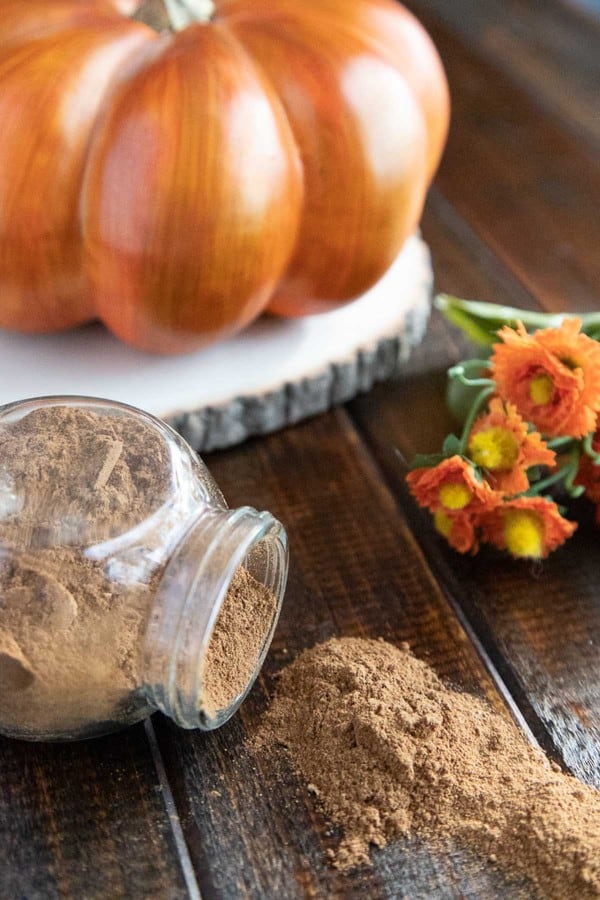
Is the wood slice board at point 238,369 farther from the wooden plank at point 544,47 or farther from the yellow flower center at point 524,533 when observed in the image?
the wooden plank at point 544,47

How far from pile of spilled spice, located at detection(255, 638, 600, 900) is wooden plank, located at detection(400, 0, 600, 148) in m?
0.82

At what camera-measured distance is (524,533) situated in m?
0.68

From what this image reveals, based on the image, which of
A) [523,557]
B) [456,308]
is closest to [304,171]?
[456,308]

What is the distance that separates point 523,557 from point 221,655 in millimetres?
243

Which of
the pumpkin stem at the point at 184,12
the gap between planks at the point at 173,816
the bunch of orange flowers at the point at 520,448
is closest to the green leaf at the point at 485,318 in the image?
the bunch of orange flowers at the point at 520,448

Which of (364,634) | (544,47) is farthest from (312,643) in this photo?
(544,47)

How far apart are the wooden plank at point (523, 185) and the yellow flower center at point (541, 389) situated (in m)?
0.29

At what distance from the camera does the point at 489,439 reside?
663 mm

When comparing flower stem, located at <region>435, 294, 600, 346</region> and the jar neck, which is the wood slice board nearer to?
flower stem, located at <region>435, 294, 600, 346</region>

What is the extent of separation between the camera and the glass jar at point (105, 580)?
0.51 meters

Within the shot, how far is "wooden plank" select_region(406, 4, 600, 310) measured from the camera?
99cm

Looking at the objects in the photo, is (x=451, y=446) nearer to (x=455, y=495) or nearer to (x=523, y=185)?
(x=455, y=495)

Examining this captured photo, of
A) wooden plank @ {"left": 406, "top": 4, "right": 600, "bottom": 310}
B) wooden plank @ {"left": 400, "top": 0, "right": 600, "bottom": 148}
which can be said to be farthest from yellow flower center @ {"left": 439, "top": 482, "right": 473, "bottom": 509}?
wooden plank @ {"left": 400, "top": 0, "right": 600, "bottom": 148}

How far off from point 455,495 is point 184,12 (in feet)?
1.26
